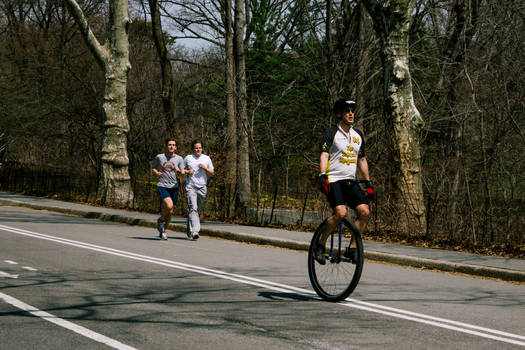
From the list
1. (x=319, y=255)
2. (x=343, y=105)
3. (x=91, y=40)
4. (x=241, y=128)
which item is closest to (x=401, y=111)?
(x=343, y=105)

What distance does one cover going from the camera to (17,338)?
4781 mm

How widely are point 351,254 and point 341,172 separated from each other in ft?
2.93

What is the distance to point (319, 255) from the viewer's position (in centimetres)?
655

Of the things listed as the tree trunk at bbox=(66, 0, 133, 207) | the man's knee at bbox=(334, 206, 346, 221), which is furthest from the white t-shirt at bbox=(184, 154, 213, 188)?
the tree trunk at bbox=(66, 0, 133, 207)

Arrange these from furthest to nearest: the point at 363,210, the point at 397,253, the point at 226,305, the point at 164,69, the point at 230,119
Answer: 1. the point at 164,69
2. the point at 230,119
3. the point at 397,253
4. the point at 363,210
5. the point at 226,305

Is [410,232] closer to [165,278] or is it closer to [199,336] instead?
[165,278]

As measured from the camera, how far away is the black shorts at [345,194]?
6422 millimetres

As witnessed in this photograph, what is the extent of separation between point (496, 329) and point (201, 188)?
26.9 feet

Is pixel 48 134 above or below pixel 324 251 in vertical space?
above

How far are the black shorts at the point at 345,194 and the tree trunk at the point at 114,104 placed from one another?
661 inches

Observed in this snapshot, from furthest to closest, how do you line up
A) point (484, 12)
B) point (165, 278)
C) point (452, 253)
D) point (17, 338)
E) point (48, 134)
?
point (48, 134) → point (484, 12) → point (452, 253) → point (165, 278) → point (17, 338)

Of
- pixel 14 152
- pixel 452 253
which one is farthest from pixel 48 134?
pixel 452 253

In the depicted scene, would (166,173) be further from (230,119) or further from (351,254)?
(230,119)

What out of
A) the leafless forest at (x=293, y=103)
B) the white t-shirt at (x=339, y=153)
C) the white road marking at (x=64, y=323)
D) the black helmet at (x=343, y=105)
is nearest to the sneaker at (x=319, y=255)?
the white t-shirt at (x=339, y=153)
